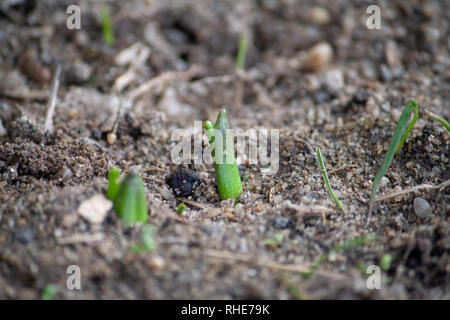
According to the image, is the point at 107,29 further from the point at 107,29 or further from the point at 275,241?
the point at 275,241

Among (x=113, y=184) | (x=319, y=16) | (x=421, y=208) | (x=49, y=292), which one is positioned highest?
(x=319, y=16)

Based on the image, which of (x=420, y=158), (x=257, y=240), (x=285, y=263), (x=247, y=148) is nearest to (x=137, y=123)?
(x=247, y=148)

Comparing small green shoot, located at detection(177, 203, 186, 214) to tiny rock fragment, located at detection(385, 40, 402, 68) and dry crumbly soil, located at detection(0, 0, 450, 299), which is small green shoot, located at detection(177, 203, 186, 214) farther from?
tiny rock fragment, located at detection(385, 40, 402, 68)

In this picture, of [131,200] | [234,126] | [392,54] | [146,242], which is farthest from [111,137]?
[392,54]

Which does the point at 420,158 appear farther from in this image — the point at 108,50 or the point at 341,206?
the point at 108,50

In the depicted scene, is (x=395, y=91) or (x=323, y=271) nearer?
(x=323, y=271)

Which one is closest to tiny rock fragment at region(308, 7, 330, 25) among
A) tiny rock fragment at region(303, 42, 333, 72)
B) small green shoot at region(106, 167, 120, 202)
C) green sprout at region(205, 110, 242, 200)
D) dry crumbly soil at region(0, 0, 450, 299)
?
dry crumbly soil at region(0, 0, 450, 299)
